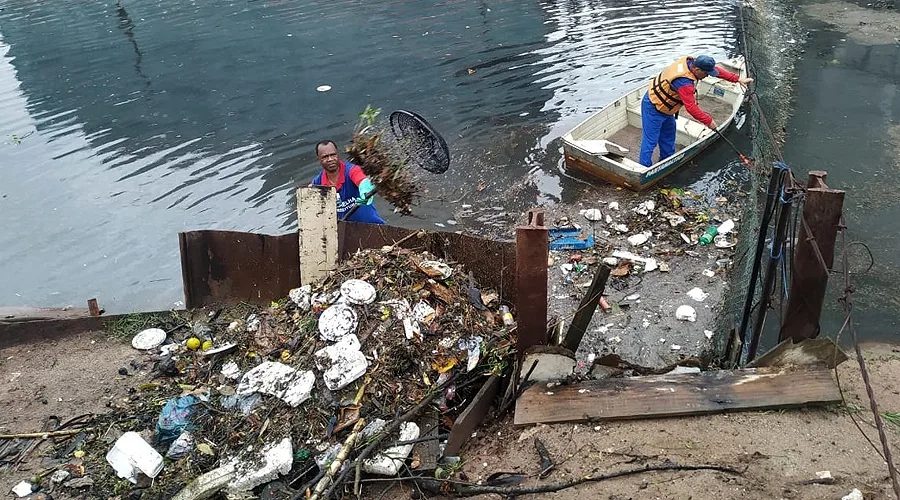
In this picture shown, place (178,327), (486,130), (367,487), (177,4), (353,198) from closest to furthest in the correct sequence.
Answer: (367,487)
(178,327)
(353,198)
(486,130)
(177,4)

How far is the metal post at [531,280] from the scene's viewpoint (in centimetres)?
342

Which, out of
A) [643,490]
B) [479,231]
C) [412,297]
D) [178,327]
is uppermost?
[412,297]

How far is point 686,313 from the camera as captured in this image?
20.7 feet

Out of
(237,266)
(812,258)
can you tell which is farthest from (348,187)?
(812,258)

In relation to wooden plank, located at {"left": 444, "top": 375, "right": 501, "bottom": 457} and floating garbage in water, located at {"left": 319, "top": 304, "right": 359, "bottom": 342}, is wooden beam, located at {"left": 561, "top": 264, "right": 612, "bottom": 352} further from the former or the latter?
floating garbage in water, located at {"left": 319, "top": 304, "right": 359, "bottom": 342}

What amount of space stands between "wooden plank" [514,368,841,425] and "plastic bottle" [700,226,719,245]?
3948 mm

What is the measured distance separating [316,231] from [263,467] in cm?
219

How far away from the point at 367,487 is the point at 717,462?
2.01 metres

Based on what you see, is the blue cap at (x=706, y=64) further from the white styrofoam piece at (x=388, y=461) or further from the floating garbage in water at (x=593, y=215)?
the white styrofoam piece at (x=388, y=461)

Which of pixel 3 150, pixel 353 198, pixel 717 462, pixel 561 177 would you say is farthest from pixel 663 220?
pixel 3 150

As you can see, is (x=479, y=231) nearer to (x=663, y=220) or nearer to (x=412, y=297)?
(x=663, y=220)

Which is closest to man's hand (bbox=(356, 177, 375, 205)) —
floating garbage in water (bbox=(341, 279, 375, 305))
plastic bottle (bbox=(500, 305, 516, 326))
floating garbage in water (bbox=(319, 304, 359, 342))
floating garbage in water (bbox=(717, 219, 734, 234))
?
floating garbage in water (bbox=(341, 279, 375, 305))

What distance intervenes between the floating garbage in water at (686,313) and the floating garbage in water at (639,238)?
135 centimetres

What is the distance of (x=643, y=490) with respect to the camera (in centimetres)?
316
